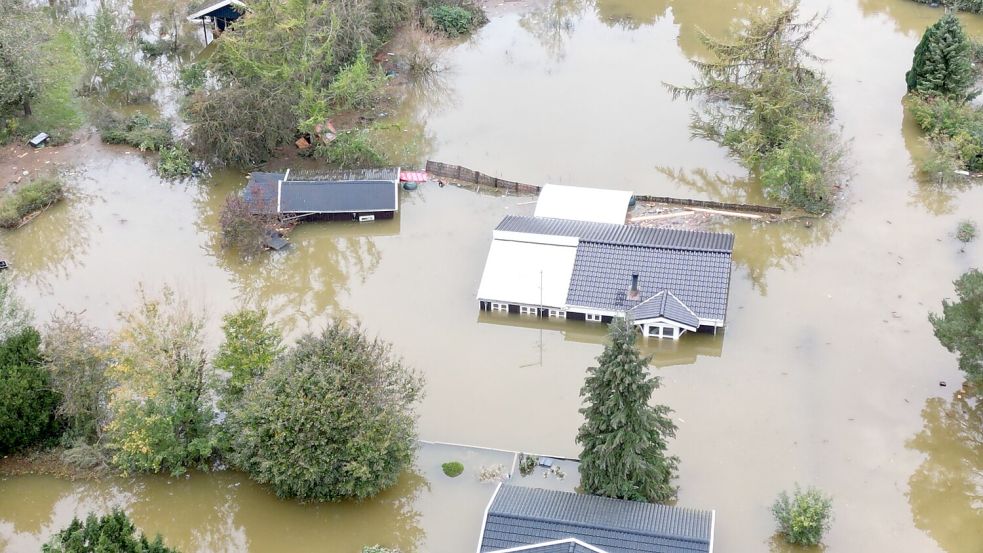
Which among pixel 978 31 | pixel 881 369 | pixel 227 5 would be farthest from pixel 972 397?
pixel 227 5

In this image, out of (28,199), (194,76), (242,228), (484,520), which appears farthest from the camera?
(194,76)

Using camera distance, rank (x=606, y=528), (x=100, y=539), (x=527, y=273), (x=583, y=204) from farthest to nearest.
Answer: (x=583, y=204)
(x=527, y=273)
(x=606, y=528)
(x=100, y=539)

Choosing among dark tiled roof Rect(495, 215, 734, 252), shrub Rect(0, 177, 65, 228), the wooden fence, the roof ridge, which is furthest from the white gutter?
shrub Rect(0, 177, 65, 228)

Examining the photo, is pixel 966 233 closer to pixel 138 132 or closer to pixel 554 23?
pixel 554 23

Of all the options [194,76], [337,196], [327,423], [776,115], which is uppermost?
[194,76]

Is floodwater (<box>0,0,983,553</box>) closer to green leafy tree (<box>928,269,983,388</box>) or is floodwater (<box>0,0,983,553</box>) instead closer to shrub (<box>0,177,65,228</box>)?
shrub (<box>0,177,65,228</box>)

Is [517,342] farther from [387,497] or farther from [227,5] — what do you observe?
[227,5]

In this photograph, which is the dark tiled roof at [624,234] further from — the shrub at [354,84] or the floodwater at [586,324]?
the shrub at [354,84]

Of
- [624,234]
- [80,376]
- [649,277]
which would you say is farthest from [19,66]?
[649,277]

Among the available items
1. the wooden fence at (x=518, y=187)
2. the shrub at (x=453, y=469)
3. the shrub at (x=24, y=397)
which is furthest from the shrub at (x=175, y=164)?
the shrub at (x=453, y=469)
